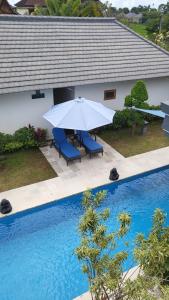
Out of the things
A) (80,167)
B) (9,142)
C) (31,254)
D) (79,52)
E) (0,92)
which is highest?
(79,52)

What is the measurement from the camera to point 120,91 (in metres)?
18.4

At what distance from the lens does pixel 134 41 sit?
818 inches

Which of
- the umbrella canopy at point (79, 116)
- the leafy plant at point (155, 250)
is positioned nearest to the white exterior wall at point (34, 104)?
the umbrella canopy at point (79, 116)

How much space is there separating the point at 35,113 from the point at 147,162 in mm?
7094

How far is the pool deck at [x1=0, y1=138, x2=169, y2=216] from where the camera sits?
12.0 meters

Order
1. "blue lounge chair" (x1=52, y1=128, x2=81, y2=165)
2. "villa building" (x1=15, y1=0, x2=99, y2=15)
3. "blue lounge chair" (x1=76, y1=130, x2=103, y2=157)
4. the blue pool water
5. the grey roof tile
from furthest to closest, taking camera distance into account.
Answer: "villa building" (x1=15, y1=0, x2=99, y2=15) < the grey roof tile < "blue lounge chair" (x1=76, y1=130, x2=103, y2=157) < "blue lounge chair" (x1=52, y1=128, x2=81, y2=165) < the blue pool water

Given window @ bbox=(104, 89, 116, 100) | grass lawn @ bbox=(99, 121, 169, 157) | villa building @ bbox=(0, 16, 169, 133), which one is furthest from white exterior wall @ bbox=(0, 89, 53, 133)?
grass lawn @ bbox=(99, 121, 169, 157)

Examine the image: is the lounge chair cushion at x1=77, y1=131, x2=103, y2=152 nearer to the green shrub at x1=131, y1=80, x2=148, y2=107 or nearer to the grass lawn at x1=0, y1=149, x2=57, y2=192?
the grass lawn at x1=0, y1=149, x2=57, y2=192

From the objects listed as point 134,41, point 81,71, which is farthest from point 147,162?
point 134,41

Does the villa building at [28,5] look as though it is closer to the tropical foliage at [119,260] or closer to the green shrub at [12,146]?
the green shrub at [12,146]

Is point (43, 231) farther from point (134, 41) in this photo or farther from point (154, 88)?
point (134, 41)

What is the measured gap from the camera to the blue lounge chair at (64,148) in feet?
46.1

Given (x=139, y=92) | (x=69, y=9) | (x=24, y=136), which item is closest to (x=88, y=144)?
(x=24, y=136)

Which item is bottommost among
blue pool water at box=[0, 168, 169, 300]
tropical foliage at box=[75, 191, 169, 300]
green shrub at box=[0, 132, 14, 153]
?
blue pool water at box=[0, 168, 169, 300]
